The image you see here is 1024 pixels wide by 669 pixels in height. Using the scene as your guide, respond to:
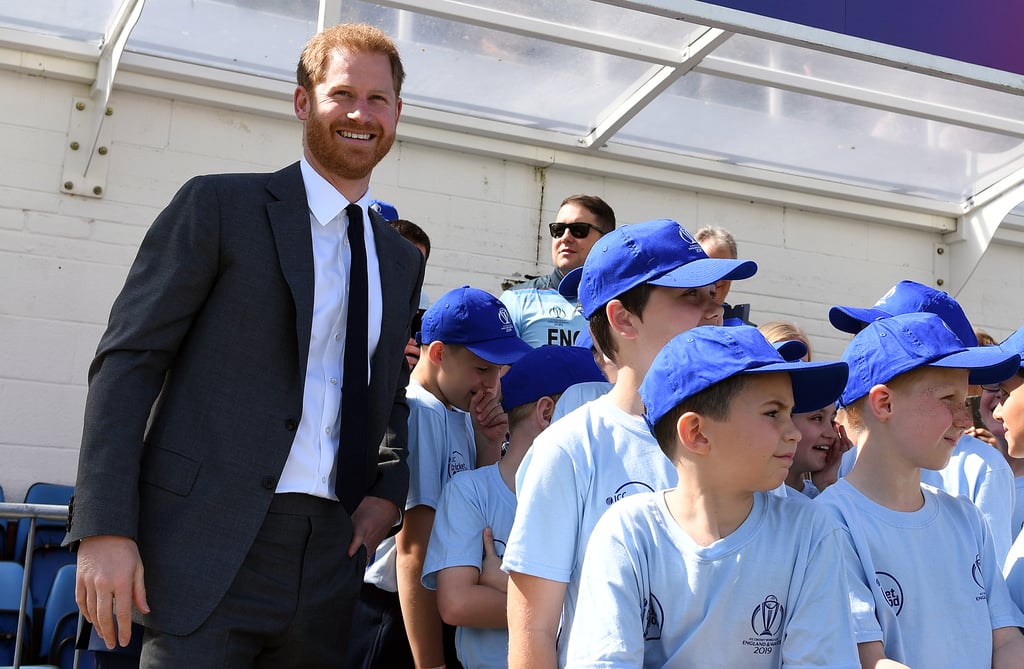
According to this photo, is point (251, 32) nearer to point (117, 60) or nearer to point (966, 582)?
point (117, 60)

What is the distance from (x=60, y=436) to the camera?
17.3ft

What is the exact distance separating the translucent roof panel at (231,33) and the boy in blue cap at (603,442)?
3121 mm

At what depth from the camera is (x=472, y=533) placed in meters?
2.75

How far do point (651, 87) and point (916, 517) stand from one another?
11.5 ft

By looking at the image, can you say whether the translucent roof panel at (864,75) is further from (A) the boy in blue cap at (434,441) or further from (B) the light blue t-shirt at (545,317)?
(A) the boy in blue cap at (434,441)

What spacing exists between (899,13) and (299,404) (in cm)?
343

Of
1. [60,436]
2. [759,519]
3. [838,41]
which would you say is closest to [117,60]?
[60,436]

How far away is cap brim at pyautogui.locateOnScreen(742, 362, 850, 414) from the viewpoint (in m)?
1.96

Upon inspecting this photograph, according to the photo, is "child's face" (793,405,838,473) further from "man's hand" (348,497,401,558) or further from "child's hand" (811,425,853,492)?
"man's hand" (348,497,401,558)

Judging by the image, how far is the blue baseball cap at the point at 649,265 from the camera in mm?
2213

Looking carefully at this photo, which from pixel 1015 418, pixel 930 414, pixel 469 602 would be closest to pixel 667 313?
pixel 930 414

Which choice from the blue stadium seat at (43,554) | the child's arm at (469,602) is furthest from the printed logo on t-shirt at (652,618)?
the blue stadium seat at (43,554)

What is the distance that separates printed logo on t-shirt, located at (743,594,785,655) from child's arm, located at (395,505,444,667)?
123cm

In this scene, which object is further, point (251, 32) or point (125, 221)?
point (125, 221)
